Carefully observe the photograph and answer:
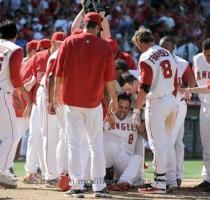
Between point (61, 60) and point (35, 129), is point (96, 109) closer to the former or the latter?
point (61, 60)

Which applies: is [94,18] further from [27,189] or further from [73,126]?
[27,189]

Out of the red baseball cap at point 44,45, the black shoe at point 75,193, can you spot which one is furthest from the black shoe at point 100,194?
the red baseball cap at point 44,45

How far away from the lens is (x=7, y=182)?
9.48 meters

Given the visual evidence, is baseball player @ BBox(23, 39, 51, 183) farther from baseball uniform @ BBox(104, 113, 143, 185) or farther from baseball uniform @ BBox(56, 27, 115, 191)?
baseball uniform @ BBox(56, 27, 115, 191)

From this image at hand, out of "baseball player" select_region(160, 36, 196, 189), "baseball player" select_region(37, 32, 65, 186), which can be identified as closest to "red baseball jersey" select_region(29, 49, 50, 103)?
"baseball player" select_region(37, 32, 65, 186)

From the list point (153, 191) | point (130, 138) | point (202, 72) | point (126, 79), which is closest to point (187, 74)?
point (202, 72)

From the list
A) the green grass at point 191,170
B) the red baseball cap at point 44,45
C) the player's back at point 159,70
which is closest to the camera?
the player's back at point 159,70

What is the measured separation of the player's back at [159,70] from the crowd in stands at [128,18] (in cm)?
1153

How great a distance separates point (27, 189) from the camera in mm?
9641

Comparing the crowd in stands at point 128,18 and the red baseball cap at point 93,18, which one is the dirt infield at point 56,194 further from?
the crowd in stands at point 128,18

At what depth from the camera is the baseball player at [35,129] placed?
1063 cm

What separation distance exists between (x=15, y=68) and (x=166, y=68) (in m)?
1.94

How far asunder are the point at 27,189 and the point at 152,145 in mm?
1749

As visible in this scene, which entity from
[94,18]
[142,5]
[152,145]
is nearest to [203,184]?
[152,145]
